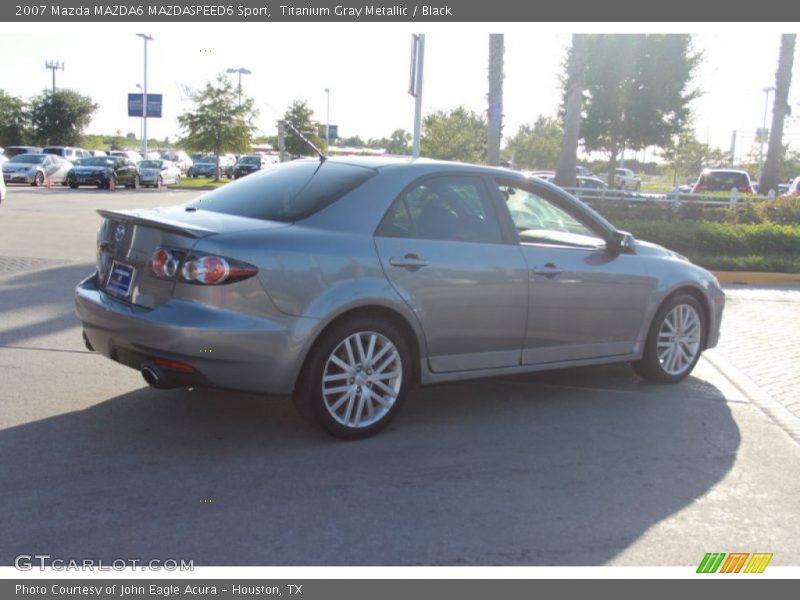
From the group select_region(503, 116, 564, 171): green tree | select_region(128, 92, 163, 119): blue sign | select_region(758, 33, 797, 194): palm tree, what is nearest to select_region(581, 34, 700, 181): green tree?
select_region(758, 33, 797, 194): palm tree

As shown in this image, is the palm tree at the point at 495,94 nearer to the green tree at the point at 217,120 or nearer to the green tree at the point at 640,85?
the green tree at the point at 640,85

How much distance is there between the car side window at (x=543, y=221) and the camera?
6055 mm

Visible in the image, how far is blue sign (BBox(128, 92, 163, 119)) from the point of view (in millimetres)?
56594

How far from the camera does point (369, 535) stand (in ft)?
13.0

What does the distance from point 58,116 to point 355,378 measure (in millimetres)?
64853

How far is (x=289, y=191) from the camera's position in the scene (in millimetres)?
5547

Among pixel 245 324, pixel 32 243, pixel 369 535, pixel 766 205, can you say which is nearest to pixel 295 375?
pixel 245 324

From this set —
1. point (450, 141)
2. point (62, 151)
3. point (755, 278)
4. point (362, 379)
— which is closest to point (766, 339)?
point (755, 278)

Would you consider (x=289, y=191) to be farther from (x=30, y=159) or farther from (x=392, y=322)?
(x=30, y=159)

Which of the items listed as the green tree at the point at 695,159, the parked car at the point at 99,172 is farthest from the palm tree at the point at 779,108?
the green tree at the point at 695,159

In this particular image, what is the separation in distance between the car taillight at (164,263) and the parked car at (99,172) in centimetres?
3328

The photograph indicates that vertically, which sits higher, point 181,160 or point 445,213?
point 445,213

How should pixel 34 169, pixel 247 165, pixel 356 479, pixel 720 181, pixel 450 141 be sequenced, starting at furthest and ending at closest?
pixel 247 165 → pixel 34 169 → pixel 720 181 → pixel 450 141 → pixel 356 479

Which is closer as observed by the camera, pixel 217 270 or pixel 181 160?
pixel 217 270
